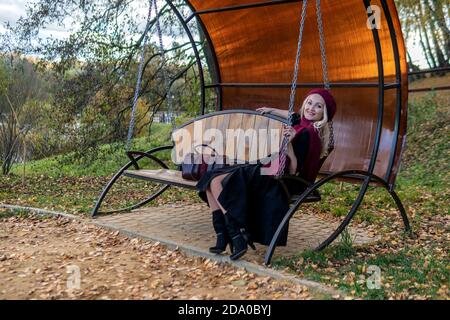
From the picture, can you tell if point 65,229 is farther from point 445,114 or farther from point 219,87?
point 445,114

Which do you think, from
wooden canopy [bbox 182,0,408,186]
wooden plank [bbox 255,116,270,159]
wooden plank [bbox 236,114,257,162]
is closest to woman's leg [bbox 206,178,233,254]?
wooden plank [bbox 255,116,270,159]

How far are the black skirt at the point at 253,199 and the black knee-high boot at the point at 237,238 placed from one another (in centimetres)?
5

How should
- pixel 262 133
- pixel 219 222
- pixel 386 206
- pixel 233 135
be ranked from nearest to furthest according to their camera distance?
pixel 219 222, pixel 262 133, pixel 233 135, pixel 386 206

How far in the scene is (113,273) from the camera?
4105 millimetres

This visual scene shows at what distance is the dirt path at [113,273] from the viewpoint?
12.1 feet

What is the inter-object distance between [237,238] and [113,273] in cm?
101

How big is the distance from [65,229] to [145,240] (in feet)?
3.61

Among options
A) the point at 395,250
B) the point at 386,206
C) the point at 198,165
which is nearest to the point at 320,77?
the point at 386,206

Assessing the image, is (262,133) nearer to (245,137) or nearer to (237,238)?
(245,137)

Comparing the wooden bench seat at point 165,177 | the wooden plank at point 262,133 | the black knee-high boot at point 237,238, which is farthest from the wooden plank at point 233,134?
the black knee-high boot at point 237,238

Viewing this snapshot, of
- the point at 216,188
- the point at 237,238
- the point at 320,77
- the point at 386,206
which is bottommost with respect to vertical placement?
the point at 386,206

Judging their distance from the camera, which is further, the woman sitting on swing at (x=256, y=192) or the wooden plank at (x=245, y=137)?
the wooden plank at (x=245, y=137)
